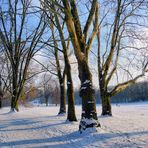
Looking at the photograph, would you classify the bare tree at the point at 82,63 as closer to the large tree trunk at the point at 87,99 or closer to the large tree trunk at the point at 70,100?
the large tree trunk at the point at 87,99

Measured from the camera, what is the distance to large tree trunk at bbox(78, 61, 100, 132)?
11055mm

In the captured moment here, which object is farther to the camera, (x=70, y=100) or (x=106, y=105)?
(x=106, y=105)

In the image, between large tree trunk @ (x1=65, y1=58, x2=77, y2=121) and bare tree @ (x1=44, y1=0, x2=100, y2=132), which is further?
large tree trunk @ (x1=65, y1=58, x2=77, y2=121)

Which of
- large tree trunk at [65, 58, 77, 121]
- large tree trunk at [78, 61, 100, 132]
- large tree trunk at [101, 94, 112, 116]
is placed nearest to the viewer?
large tree trunk at [78, 61, 100, 132]

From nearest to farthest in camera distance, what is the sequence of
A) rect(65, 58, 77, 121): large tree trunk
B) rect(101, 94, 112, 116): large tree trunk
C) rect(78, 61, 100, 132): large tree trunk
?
rect(78, 61, 100, 132): large tree trunk → rect(65, 58, 77, 121): large tree trunk → rect(101, 94, 112, 116): large tree trunk

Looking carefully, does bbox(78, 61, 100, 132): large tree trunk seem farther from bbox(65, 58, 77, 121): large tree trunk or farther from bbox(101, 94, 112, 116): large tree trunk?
bbox(101, 94, 112, 116): large tree trunk

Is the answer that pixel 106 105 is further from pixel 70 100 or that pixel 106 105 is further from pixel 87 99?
pixel 87 99

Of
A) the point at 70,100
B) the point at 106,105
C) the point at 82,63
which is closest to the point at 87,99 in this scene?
the point at 82,63

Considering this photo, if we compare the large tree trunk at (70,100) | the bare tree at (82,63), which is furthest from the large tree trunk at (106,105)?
the bare tree at (82,63)

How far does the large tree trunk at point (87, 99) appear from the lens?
36.3ft

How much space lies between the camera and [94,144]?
28.9 feet

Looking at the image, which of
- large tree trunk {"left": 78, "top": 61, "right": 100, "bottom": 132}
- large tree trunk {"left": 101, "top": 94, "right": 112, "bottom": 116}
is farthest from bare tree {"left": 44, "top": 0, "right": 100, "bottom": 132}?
large tree trunk {"left": 101, "top": 94, "right": 112, "bottom": 116}

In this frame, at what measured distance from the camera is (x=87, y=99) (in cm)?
1137

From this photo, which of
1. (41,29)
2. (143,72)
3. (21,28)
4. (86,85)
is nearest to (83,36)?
(86,85)
